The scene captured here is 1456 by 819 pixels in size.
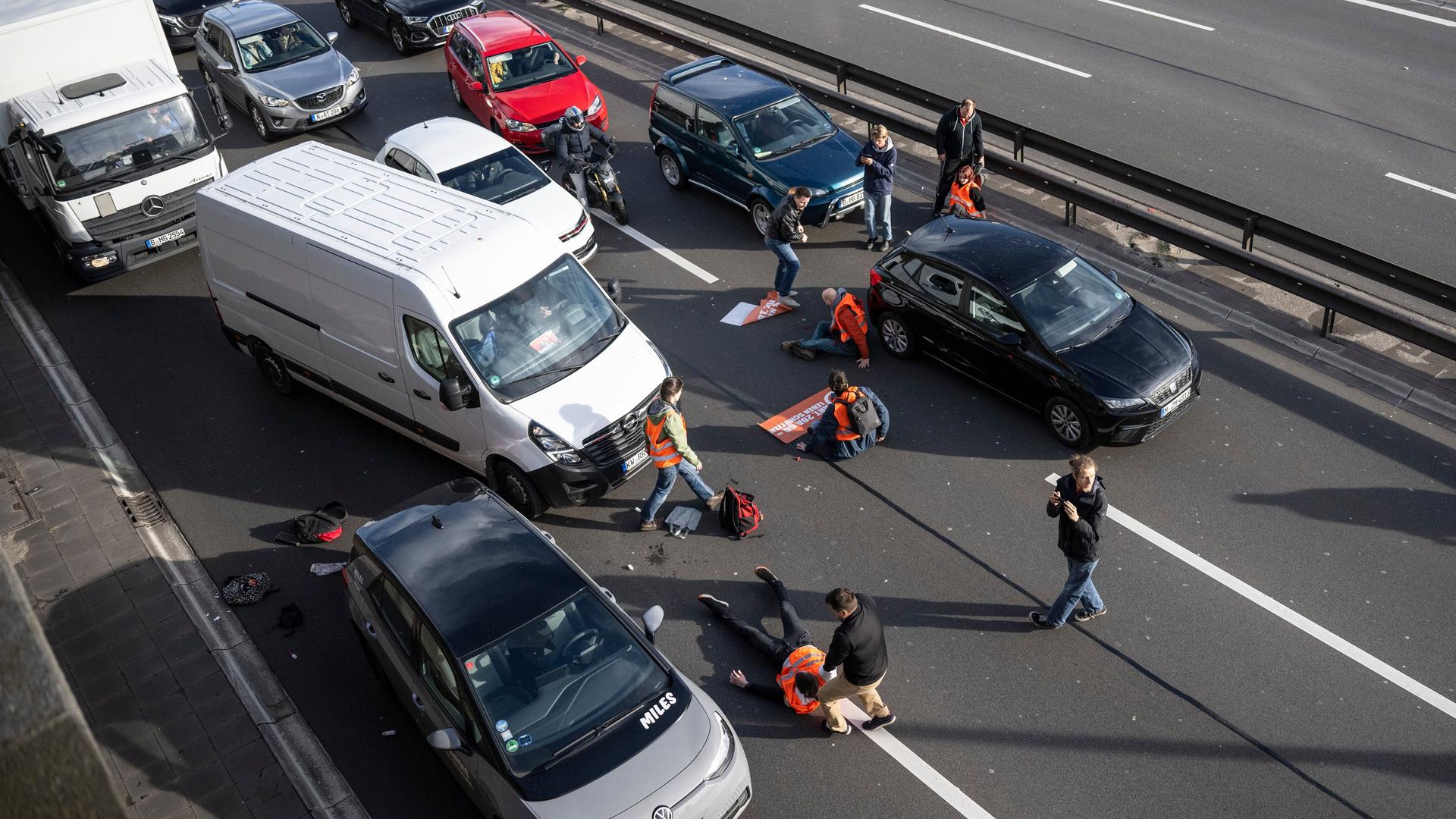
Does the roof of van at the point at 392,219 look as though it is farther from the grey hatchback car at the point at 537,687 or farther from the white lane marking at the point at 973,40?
the white lane marking at the point at 973,40

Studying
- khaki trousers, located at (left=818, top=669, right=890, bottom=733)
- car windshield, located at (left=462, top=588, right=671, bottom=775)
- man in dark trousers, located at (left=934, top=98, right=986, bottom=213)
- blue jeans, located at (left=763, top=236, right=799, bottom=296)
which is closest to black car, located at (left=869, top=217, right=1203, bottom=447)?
blue jeans, located at (left=763, top=236, right=799, bottom=296)

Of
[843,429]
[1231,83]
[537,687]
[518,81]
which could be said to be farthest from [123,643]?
[1231,83]

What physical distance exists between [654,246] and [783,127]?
97.9 inches

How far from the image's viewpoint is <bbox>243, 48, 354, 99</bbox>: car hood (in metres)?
18.7

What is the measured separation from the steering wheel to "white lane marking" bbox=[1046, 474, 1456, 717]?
5.29m

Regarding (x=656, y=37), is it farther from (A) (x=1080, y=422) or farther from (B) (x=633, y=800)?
(B) (x=633, y=800)

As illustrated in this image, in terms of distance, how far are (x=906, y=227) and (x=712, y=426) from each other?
16.1ft

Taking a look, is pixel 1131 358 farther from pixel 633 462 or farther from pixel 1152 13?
pixel 1152 13

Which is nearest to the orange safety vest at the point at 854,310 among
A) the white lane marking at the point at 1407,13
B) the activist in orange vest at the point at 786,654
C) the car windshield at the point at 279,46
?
the activist in orange vest at the point at 786,654

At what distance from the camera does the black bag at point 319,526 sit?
10938 millimetres

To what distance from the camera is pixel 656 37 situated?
2022 cm

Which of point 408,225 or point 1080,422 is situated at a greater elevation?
point 408,225

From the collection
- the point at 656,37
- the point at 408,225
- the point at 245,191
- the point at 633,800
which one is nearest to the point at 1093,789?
the point at 633,800

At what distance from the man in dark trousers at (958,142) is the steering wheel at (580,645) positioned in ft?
29.4
